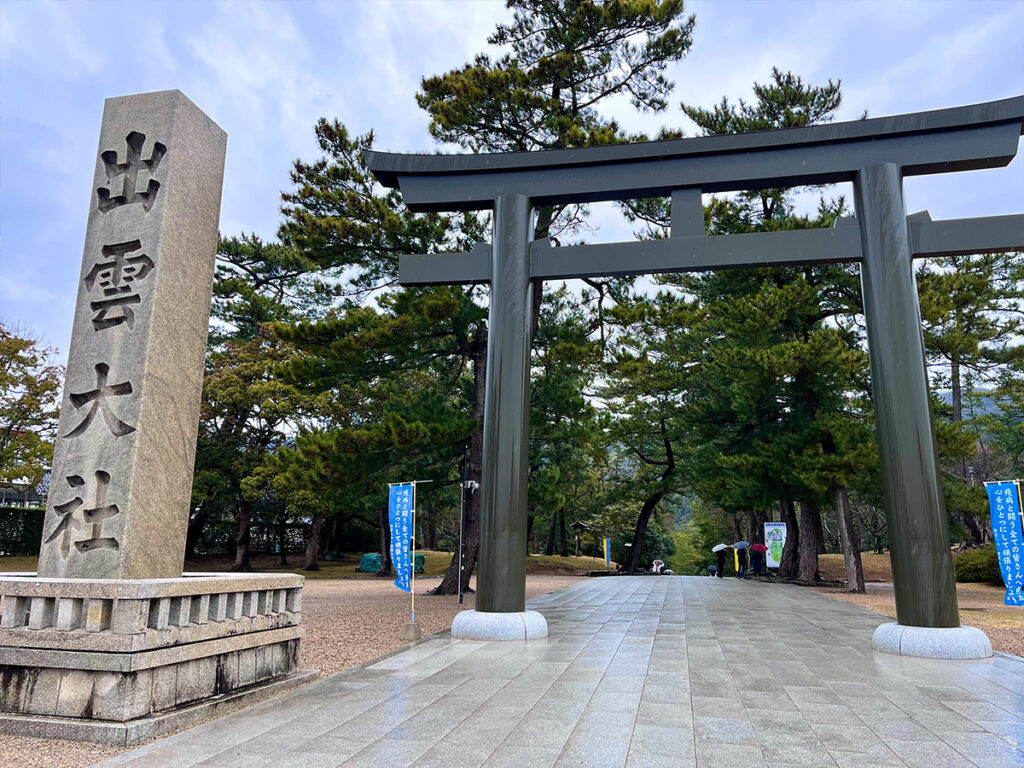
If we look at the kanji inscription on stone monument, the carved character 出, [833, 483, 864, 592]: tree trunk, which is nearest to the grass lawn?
[833, 483, 864, 592]: tree trunk

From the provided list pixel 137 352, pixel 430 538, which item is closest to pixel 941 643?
pixel 137 352

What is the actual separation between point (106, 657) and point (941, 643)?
21.7 ft

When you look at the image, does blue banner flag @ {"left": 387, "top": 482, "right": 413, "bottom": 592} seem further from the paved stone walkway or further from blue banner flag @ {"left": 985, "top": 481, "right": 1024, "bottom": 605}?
blue banner flag @ {"left": 985, "top": 481, "right": 1024, "bottom": 605}

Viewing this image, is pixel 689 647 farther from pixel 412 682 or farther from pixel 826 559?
pixel 826 559

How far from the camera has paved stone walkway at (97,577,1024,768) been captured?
3.18 m

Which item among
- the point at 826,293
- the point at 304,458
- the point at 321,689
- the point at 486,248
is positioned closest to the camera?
the point at 321,689

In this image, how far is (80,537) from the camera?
4289 millimetres

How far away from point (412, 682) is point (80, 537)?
2495 millimetres

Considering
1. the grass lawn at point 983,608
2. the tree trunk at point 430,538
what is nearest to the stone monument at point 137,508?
the grass lawn at point 983,608

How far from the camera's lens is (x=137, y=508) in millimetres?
4293

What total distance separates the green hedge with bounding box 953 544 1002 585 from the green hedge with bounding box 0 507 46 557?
1184 inches

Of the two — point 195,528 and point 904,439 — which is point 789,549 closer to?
point 904,439

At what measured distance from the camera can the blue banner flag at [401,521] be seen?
28.3 ft

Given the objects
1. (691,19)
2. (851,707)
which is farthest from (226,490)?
(851,707)
